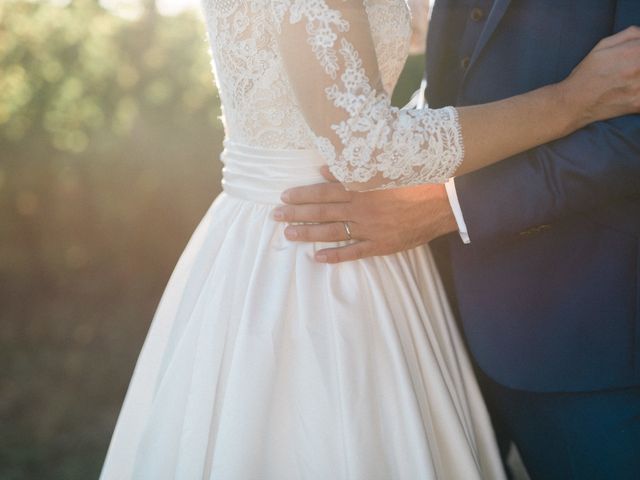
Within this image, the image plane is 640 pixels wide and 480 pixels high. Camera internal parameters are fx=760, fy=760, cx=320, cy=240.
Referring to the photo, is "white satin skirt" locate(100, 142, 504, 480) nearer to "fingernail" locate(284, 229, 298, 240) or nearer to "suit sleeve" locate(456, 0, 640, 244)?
"fingernail" locate(284, 229, 298, 240)

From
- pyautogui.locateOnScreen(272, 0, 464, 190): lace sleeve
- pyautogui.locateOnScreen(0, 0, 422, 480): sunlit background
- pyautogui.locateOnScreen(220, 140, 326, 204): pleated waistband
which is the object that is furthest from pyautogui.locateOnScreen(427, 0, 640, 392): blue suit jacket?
pyautogui.locateOnScreen(0, 0, 422, 480): sunlit background

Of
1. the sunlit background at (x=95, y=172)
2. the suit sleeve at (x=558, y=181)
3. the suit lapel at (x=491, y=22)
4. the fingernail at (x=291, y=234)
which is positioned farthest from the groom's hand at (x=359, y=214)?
the sunlit background at (x=95, y=172)

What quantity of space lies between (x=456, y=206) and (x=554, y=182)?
235 millimetres

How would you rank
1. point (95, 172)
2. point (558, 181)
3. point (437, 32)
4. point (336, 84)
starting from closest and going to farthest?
point (336, 84)
point (558, 181)
point (437, 32)
point (95, 172)

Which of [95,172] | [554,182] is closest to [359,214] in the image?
[554,182]

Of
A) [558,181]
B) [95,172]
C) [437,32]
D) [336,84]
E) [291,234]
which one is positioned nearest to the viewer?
[336,84]

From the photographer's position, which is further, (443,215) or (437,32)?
(437,32)

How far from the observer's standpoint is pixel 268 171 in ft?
6.38

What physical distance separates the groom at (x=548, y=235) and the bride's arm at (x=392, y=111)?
0.25 feet

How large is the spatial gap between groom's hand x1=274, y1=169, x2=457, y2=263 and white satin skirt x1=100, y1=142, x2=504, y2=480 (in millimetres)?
57

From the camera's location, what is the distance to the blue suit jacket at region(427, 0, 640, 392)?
178 centimetres

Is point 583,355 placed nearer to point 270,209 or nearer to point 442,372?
point 442,372

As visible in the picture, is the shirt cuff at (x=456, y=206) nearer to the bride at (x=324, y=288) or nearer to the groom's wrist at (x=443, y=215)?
the groom's wrist at (x=443, y=215)

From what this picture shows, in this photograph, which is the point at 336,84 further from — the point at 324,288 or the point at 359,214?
the point at 324,288
